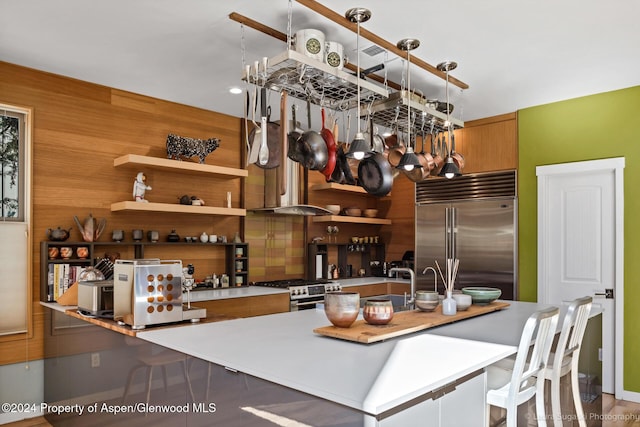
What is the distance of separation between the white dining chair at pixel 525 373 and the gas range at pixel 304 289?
2.57 meters

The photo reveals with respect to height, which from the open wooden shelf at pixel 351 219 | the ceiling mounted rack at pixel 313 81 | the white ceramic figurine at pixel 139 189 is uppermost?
the ceiling mounted rack at pixel 313 81

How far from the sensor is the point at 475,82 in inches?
156

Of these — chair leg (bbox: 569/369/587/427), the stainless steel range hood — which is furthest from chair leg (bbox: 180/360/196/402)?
the stainless steel range hood

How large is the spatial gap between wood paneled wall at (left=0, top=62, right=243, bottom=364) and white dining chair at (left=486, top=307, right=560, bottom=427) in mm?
3158

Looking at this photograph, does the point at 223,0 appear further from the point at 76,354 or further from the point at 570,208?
the point at 570,208

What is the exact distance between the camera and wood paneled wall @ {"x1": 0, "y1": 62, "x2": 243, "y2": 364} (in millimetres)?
3646

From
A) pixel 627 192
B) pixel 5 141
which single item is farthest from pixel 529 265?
pixel 5 141

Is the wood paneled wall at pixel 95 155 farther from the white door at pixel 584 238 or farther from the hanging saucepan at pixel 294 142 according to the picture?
the white door at pixel 584 238

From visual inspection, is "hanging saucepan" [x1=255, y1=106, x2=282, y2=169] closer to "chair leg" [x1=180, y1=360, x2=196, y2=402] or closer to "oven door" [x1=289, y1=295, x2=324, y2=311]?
"chair leg" [x1=180, y1=360, x2=196, y2=402]

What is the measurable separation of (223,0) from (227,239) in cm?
271

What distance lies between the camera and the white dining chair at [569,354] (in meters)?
2.23

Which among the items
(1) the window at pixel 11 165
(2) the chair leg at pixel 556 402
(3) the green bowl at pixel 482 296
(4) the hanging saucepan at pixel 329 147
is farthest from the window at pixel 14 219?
(2) the chair leg at pixel 556 402

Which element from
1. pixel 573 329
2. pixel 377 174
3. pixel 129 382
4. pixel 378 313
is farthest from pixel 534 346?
pixel 129 382

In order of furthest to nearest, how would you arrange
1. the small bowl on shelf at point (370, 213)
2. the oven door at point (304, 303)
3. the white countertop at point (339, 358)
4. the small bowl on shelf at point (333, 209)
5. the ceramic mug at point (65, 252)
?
the small bowl on shelf at point (370, 213)
the small bowl on shelf at point (333, 209)
the oven door at point (304, 303)
the ceramic mug at point (65, 252)
the white countertop at point (339, 358)
